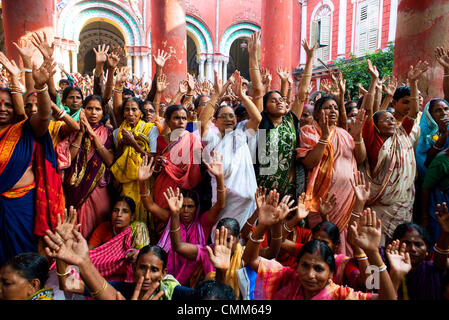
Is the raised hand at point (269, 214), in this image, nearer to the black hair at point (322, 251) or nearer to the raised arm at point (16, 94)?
the black hair at point (322, 251)

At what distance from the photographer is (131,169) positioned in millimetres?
3162

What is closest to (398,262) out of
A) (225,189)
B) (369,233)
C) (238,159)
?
(369,233)

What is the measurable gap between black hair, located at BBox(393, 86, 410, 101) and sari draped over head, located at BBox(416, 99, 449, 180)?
0.26 m

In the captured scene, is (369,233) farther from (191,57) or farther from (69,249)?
(191,57)

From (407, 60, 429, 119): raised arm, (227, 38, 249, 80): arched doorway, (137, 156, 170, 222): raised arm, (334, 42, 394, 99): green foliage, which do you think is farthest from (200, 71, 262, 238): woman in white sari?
(227, 38, 249, 80): arched doorway

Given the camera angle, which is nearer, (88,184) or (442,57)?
(88,184)

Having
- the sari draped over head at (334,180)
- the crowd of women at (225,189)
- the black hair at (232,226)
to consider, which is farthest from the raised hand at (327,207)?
the black hair at (232,226)

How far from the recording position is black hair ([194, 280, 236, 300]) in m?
1.79

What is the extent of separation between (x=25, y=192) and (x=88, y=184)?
→ 0.64 meters

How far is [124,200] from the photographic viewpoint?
3.04 m

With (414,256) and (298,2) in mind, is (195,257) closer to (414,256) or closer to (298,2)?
(414,256)

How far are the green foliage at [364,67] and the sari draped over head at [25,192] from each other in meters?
12.0

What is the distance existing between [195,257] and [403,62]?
146 inches
